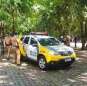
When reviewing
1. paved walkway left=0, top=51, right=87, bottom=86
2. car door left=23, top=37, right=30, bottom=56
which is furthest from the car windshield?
paved walkway left=0, top=51, right=87, bottom=86

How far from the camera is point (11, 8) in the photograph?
26.1m

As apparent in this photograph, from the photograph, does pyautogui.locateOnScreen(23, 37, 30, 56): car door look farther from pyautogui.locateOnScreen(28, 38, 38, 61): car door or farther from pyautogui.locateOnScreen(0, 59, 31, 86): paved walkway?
pyautogui.locateOnScreen(0, 59, 31, 86): paved walkway

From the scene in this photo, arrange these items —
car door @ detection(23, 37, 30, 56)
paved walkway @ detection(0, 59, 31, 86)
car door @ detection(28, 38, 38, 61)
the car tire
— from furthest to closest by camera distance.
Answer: car door @ detection(23, 37, 30, 56)
car door @ detection(28, 38, 38, 61)
the car tire
paved walkway @ detection(0, 59, 31, 86)

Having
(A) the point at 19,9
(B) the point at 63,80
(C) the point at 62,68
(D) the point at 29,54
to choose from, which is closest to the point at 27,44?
(D) the point at 29,54

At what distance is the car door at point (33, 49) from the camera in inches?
606

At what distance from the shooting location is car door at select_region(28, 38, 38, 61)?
15386 millimetres

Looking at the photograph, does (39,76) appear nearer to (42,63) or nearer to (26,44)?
(42,63)

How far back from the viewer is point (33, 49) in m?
15.6

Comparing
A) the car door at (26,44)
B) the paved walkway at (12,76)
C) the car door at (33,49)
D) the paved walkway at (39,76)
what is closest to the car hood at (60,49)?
the paved walkway at (39,76)

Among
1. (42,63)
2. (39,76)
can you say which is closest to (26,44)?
(42,63)

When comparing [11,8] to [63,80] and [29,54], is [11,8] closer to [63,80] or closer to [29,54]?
[29,54]

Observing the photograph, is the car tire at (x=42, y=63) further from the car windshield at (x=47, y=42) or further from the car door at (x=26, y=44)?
the car door at (x=26, y=44)

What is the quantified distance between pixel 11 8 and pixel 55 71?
518 inches

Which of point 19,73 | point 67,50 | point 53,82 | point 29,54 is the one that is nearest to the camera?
point 53,82
